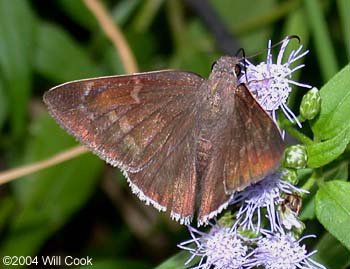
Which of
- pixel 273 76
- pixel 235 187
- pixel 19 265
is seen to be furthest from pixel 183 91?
pixel 19 265

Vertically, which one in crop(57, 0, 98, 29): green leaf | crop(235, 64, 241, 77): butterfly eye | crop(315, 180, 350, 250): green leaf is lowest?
crop(315, 180, 350, 250): green leaf

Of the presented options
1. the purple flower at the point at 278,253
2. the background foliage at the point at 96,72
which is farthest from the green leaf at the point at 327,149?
the background foliage at the point at 96,72

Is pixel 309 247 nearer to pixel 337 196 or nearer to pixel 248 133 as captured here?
pixel 337 196

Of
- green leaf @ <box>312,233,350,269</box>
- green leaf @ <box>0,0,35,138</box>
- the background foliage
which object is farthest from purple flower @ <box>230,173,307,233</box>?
green leaf @ <box>0,0,35,138</box>

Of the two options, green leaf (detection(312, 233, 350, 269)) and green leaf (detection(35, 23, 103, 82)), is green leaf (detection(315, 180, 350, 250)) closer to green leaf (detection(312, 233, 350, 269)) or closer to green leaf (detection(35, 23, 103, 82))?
green leaf (detection(312, 233, 350, 269))

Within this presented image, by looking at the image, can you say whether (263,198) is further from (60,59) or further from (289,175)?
(60,59)
